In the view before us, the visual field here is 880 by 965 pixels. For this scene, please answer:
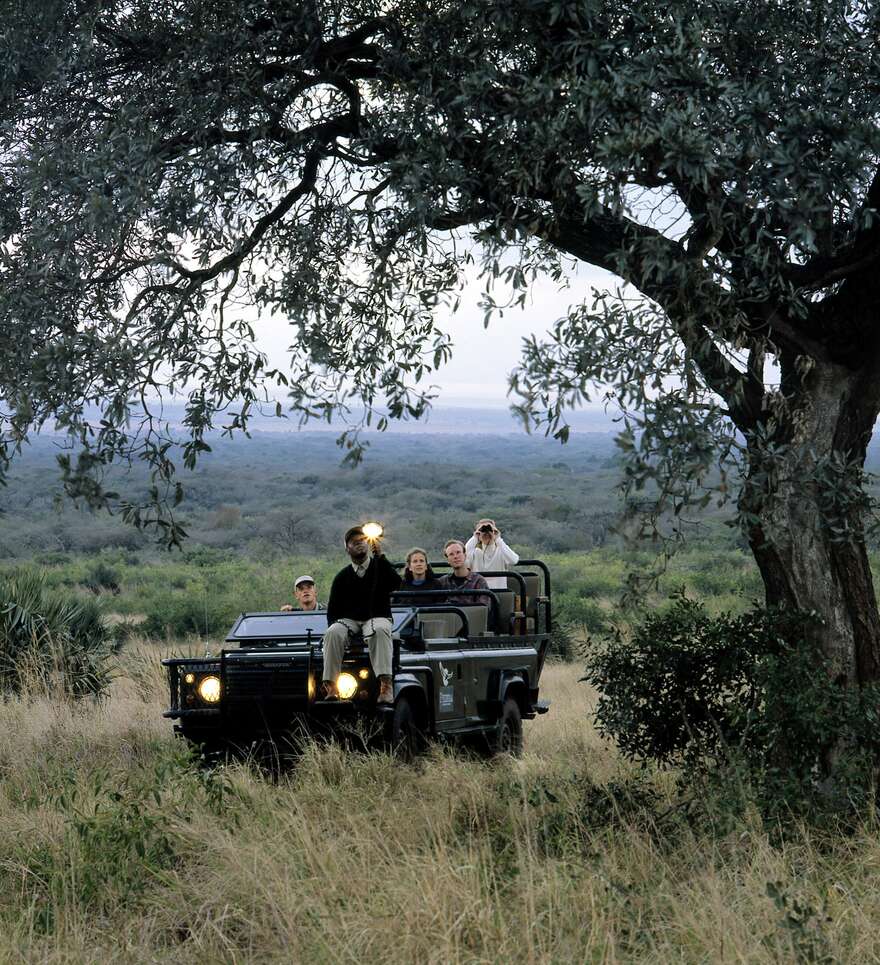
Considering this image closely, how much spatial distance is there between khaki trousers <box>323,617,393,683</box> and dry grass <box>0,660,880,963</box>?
0.68 m

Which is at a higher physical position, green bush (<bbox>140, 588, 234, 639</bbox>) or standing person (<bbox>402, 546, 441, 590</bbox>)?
standing person (<bbox>402, 546, 441, 590</bbox>)

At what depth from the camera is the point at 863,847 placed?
7.91 m

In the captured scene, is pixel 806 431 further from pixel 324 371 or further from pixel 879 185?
pixel 324 371

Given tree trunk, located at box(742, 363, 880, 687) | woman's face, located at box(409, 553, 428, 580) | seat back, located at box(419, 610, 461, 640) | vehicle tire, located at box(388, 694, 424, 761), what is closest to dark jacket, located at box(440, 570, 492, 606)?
woman's face, located at box(409, 553, 428, 580)

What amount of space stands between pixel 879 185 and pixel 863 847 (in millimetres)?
3904

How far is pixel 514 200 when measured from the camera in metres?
8.17

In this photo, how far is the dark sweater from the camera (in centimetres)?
1073

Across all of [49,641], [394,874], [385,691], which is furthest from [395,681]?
[49,641]

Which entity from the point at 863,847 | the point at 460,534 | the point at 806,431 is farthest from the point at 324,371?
the point at 460,534

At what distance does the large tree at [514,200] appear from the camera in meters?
7.29

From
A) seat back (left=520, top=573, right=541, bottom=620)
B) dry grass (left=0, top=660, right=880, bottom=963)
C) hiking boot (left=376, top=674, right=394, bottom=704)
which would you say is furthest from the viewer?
seat back (left=520, top=573, right=541, bottom=620)

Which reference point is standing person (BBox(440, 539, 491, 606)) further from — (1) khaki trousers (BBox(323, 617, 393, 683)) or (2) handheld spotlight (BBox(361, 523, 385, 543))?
(1) khaki trousers (BBox(323, 617, 393, 683))

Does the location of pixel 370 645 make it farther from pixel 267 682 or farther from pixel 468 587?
A: pixel 468 587

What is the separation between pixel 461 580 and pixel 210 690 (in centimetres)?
304
